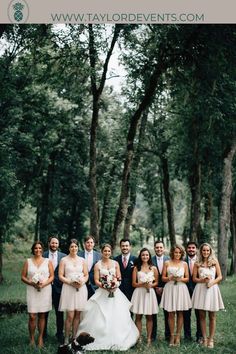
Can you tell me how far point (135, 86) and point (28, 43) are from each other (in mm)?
5302

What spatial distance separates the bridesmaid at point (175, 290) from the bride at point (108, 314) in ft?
2.59

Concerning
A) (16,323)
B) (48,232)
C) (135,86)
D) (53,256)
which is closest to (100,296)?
(53,256)

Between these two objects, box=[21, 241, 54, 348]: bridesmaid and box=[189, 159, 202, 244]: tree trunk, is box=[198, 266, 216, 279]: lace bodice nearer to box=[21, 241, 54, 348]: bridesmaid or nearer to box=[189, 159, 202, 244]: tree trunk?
box=[21, 241, 54, 348]: bridesmaid

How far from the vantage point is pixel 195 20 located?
998cm

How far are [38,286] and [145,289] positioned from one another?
2.25 m

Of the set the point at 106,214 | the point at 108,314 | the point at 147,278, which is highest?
the point at 106,214

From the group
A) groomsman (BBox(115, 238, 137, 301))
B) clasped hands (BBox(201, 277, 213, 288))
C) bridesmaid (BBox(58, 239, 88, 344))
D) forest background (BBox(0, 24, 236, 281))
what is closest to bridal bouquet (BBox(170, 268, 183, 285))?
clasped hands (BBox(201, 277, 213, 288))

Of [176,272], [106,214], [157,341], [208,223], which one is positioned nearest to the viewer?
[176,272]

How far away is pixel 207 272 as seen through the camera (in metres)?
10.0

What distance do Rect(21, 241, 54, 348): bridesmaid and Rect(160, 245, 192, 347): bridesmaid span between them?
2.41m

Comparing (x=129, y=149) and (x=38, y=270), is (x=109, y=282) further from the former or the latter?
(x=129, y=149)

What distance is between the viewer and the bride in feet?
32.5

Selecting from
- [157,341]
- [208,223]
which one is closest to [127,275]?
[157,341]

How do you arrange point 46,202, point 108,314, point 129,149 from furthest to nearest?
point 46,202
point 129,149
point 108,314
